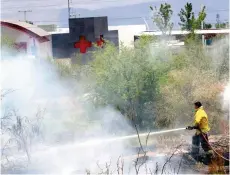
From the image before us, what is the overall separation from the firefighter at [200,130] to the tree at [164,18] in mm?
34554

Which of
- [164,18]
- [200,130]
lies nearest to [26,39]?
[164,18]

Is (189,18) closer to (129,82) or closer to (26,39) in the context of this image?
(26,39)

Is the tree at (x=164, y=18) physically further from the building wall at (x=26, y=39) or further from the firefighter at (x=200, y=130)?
the firefighter at (x=200, y=130)

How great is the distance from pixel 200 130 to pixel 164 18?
3634 cm

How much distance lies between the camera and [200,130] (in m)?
9.98

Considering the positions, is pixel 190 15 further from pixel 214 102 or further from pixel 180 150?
pixel 180 150

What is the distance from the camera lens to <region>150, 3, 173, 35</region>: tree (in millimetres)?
44919

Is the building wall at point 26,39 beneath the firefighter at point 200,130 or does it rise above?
above

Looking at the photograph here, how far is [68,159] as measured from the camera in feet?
36.6

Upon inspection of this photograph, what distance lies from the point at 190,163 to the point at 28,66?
8.91 meters

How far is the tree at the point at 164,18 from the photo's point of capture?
44919 mm

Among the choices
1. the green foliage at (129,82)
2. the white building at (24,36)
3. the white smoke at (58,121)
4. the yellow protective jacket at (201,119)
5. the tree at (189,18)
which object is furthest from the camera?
the tree at (189,18)

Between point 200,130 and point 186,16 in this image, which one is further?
point 186,16

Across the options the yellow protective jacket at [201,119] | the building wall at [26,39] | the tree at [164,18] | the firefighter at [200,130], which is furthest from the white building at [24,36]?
the yellow protective jacket at [201,119]
